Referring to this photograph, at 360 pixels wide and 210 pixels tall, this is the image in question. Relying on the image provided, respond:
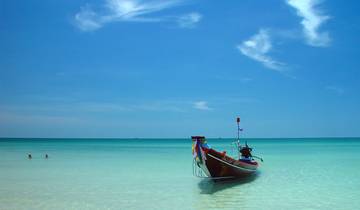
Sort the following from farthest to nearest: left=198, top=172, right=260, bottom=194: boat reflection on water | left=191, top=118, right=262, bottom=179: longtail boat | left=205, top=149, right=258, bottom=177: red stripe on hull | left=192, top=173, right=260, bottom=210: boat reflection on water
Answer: left=205, top=149, right=258, bottom=177: red stripe on hull < left=191, top=118, right=262, bottom=179: longtail boat < left=198, top=172, right=260, bottom=194: boat reflection on water < left=192, top=173, right=260, bottom=210: boat reflection on water

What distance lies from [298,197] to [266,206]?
1.99m

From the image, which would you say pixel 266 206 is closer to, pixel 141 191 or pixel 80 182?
pixel 141 191

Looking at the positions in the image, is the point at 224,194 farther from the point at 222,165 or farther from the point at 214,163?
the point at 222,165

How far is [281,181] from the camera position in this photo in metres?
17.4

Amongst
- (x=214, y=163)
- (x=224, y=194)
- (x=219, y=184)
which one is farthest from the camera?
(x=214, y=163)

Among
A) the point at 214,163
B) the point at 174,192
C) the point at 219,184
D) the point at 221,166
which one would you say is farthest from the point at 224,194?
the point at 221,166

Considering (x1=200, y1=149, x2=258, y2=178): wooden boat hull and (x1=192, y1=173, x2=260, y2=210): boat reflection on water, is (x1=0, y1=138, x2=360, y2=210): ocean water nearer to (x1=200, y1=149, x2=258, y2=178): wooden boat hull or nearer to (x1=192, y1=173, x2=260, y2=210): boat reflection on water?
(x1=192, y1=173, x2=260, y2=210): boat reflection on water

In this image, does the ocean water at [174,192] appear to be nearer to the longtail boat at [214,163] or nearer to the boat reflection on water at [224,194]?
the boat reflection on water at [224,194]

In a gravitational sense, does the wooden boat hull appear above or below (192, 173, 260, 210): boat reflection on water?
above

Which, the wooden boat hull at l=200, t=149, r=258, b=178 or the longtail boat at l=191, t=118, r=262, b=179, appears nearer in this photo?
the longtail boat at l=191, t=118, r=262, b=179

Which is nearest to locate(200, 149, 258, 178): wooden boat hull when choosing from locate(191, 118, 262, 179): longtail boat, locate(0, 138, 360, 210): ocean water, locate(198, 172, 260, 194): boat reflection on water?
locate(191, 118, 262, 179): longtail boat

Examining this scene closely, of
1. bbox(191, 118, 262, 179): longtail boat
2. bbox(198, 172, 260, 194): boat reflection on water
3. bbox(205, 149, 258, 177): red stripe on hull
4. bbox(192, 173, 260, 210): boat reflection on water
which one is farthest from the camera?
bbox(205, 149, 258, 177): red stripe on hull

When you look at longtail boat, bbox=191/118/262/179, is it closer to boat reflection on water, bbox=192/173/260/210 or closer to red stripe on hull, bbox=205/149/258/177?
red stripe on hull, bbox=205/149/258/177

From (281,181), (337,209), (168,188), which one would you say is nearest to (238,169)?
(281,181)
